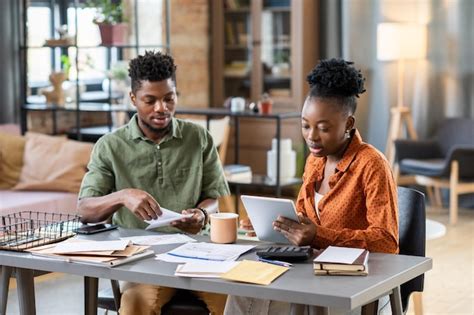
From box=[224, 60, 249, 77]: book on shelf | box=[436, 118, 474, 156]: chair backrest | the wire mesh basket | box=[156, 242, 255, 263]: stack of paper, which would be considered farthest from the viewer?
box=[224, 60, 249, 77]: book on shelf

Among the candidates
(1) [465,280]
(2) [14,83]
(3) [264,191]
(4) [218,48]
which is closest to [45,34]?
(2) [14,83]

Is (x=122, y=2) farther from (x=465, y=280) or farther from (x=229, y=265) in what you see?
(x=229, y=265)

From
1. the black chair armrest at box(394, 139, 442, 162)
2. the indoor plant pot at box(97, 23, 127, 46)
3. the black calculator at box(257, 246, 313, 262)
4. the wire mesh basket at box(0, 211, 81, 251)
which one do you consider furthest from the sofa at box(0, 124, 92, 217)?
the black calculator at box(257, 246, 313, 262)

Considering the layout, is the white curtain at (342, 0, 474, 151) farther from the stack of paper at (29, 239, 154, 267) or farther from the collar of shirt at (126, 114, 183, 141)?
the stack of paper at (29, 239, 154, 267)

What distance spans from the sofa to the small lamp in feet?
9.78

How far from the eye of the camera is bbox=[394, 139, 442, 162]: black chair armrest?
7688 mm

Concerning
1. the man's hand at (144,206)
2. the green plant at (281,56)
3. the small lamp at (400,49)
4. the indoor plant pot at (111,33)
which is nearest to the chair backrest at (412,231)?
the man's hand at (144,206)

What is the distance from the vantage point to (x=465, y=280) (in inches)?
212

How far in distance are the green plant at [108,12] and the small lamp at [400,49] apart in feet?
7.74

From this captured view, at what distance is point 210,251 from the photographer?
2.92m

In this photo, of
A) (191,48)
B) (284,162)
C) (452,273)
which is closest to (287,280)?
(452,273)

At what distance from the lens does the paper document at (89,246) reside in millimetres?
2867

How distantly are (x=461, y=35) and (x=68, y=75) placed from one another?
321 centimetres

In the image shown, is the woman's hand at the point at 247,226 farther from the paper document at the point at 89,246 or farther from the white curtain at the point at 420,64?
the white curtain at the point at 420,64
